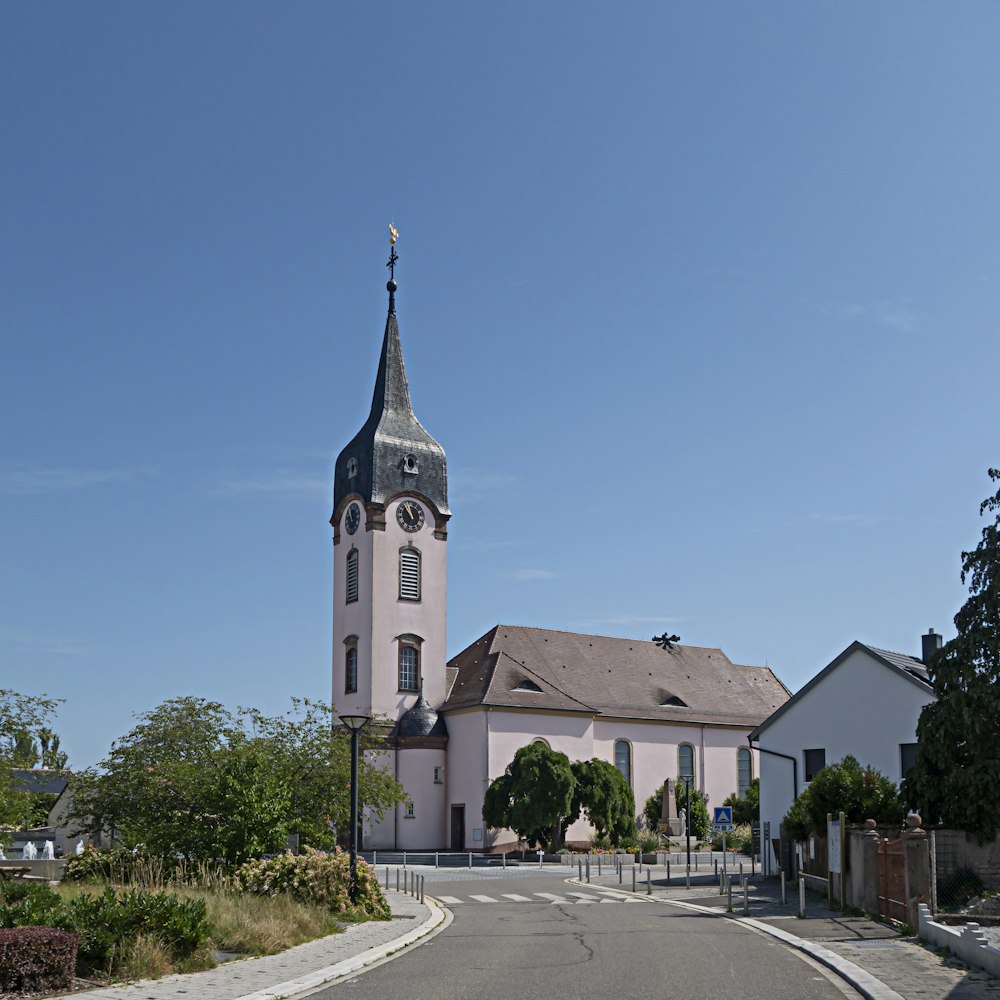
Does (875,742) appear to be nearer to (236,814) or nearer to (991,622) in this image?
(991,622)

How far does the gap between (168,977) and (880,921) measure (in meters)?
12.5

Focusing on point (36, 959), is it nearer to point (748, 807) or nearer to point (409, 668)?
point (409, 668)

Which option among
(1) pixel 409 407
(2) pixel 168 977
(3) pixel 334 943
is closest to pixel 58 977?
(2) pixel 168 977

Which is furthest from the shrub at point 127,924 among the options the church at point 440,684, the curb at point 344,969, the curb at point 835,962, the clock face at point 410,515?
the clock face at point 410,515

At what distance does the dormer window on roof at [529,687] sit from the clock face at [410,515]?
29.7ft

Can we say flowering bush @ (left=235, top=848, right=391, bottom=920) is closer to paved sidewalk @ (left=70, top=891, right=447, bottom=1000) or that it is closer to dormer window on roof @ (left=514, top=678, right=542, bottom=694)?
paved sidewalk @ (left=70, top=891, right=447, bottom=1000)

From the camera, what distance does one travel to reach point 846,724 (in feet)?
119

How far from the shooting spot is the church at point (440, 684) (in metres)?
57.2

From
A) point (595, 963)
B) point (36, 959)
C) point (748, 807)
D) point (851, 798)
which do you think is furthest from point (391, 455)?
point (36, 959)

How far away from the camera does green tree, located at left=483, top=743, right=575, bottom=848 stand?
5119 cm

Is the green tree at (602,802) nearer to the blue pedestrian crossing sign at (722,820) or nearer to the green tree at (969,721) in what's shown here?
the blue pedestrian crossing sign at (722,820)

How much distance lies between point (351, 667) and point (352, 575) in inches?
178

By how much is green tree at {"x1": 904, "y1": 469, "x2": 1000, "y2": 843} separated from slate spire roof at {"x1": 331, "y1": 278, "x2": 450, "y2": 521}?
35.8 metres

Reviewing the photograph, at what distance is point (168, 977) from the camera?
45.1 ft
